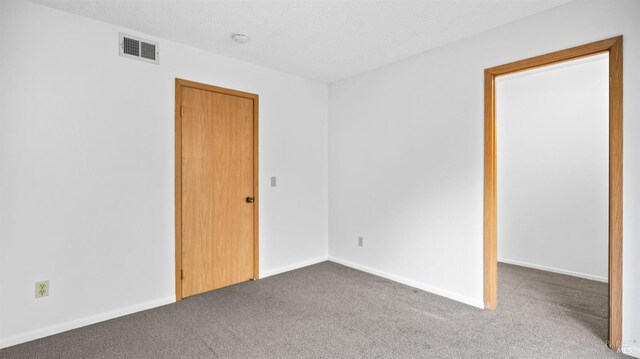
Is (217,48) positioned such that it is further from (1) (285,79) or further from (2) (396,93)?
(2) (396,93)

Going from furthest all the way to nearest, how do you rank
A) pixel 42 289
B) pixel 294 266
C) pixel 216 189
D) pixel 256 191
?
1. pixel 294 266
2. pixel 256 191
3. pixel 216 189
4. pixel 42 289

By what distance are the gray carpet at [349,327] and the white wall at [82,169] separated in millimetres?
281

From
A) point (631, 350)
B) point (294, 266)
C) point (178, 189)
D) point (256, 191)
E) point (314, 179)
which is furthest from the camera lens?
point (314, 179)

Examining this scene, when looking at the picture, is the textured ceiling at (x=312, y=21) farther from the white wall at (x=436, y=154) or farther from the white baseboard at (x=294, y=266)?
the white baseboard at (x=294, y=266)

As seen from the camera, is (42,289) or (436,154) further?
(436,154)

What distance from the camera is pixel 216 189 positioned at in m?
3.34

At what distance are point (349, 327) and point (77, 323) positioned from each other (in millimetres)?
2169

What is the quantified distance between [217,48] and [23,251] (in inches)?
92.0

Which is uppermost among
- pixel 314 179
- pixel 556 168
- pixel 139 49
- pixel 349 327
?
pixel 139 49

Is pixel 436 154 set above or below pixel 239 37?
below

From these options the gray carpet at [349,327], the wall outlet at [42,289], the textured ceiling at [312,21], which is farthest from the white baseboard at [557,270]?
the wall outlet at [42,289]

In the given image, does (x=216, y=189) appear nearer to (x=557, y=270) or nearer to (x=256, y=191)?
(x=256, y=191)

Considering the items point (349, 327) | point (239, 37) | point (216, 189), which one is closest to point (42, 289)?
point (216, 189)

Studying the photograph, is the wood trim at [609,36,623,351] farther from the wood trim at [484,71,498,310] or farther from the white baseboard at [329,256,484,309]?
the white baseboard at [329,256,484,309]
